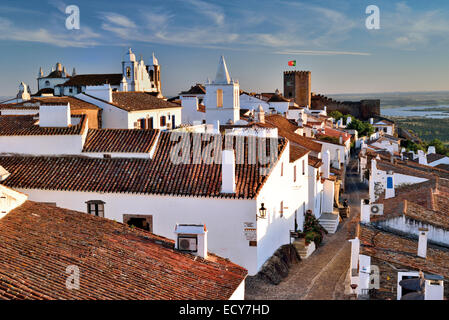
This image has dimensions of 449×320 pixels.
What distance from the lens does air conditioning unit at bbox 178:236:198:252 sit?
10.7 meters

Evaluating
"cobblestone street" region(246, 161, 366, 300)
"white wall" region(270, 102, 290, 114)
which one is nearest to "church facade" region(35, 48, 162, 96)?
"white wall" region(270, 102, 290, 114)

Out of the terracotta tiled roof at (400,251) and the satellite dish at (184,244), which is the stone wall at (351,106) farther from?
the satellite dish at (184,244)

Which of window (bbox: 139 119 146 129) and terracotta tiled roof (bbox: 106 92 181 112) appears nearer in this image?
terracotta tiled roof (bbox: 106 92 181 112)

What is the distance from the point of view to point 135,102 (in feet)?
104

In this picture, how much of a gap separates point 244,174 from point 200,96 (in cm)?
4106

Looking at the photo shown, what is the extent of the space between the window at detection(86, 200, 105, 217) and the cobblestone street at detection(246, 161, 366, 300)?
525cm

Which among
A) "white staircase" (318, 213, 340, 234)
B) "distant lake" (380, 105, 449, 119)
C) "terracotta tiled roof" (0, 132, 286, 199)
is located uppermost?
"distant lake" (380, 105, 449, 119)

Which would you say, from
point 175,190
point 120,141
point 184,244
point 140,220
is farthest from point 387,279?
point 120,141

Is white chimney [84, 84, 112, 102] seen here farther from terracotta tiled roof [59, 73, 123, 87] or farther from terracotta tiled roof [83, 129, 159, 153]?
terracotta tiled roof [59, 73, 123, 87]

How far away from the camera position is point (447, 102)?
52844mm

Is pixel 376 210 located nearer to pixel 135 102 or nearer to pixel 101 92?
pixel 101 92

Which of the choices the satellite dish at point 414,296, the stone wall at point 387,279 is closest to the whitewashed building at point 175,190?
the stone wall at point 387,279

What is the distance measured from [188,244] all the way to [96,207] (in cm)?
645
